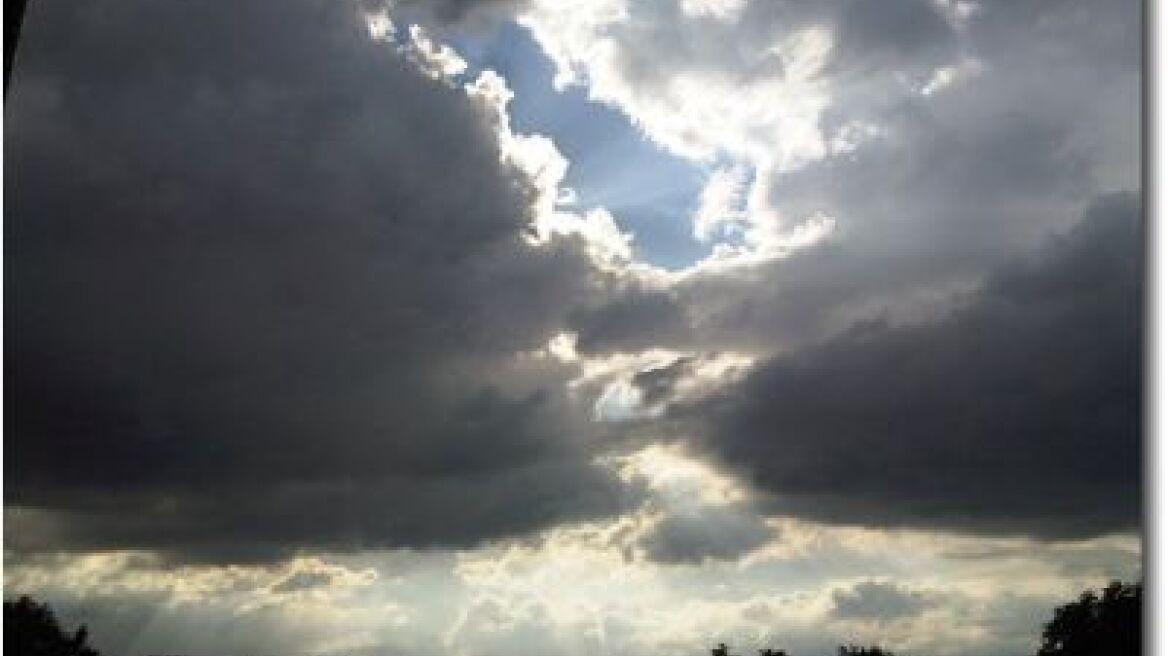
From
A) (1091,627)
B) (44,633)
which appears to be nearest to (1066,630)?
(1091,627)

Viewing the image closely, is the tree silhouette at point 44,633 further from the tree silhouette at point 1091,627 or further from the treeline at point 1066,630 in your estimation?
the tree silhouette at point 1091,627

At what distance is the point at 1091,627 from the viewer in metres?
51.7

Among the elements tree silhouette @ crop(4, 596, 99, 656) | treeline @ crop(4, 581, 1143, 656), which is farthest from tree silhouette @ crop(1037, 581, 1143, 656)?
tree silhouette @ crop(4, 596, 99, 656)

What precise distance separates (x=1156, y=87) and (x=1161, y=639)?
5.78 feet

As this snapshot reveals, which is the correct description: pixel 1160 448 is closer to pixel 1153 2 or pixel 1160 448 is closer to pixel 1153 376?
pixel 1153 376

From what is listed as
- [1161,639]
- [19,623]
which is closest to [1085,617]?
[19,623]

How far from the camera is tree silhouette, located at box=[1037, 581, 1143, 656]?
157 ft

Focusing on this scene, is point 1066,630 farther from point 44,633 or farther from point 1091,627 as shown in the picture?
point 44,633

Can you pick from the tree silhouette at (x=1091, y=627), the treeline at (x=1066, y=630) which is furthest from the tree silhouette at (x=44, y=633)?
the tree silhouette at (x=1091, y=627)

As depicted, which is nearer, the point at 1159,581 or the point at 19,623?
the point at 1159,581

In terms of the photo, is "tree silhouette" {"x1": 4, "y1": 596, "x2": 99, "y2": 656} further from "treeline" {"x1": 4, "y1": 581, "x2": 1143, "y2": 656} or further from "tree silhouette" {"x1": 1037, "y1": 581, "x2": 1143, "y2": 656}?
"tree silhouette" {"x1": 1037, "y1": 581, "x2": 1143, "y2": 656}

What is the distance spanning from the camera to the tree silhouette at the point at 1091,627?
47.9 meters

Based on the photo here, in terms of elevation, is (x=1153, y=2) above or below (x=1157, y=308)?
above

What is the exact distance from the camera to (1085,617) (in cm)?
5222
